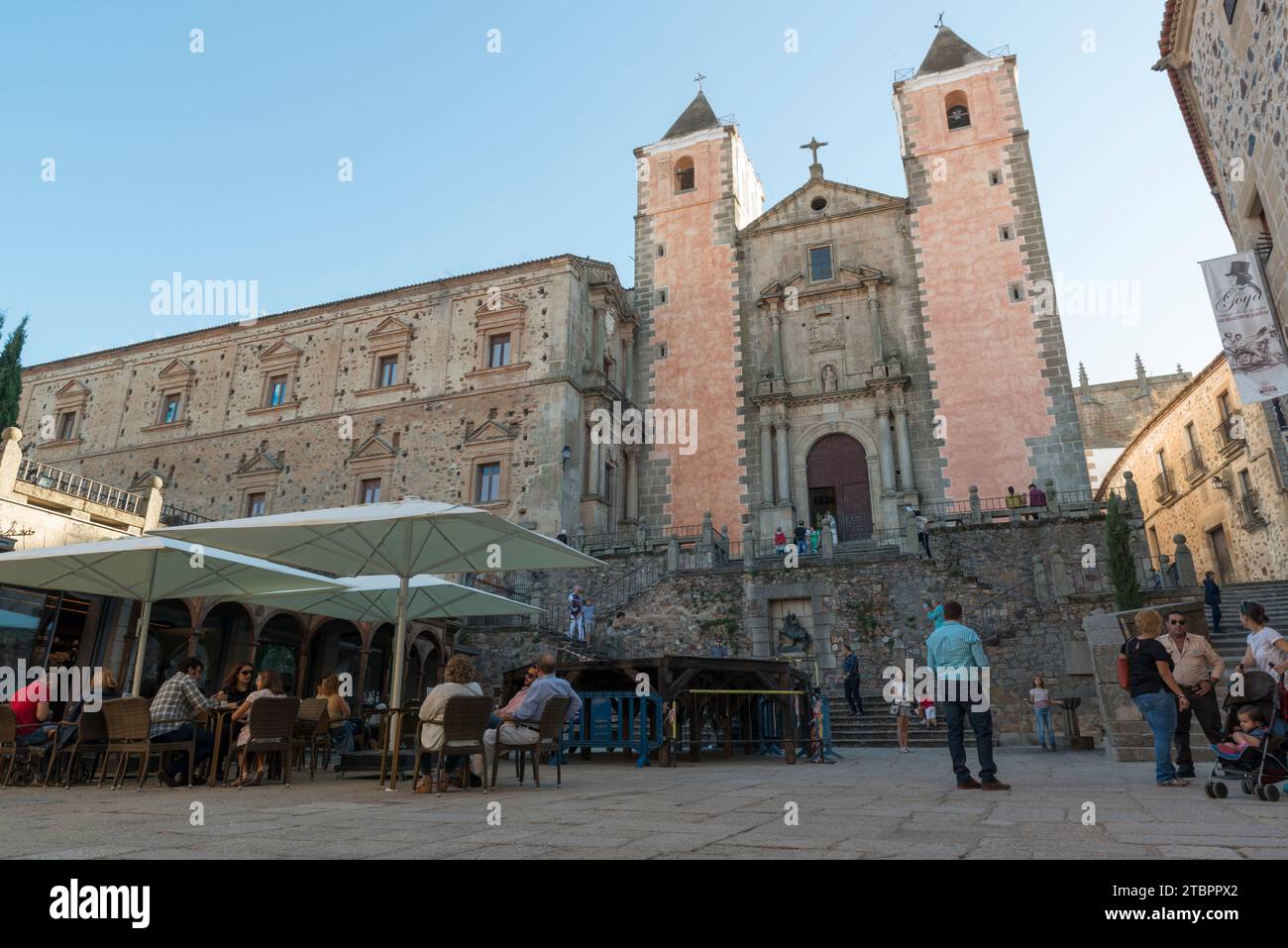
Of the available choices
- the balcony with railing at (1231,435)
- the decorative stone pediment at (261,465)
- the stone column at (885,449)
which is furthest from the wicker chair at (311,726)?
the balcony with railing at (1231,435)

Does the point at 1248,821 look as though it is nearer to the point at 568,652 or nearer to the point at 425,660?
the point at 568,652

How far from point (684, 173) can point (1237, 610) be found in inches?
873

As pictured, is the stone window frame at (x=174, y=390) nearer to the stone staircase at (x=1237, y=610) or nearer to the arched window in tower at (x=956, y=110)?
the arched window in tower at (x=956, y=110)

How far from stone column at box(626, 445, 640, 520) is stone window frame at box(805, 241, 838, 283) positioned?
27.3 feet

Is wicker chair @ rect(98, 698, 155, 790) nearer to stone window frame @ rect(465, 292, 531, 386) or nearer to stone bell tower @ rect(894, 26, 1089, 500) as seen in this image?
stone window frame @ rect(465, 292, 531, 386)

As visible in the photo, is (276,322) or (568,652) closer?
(568,652)

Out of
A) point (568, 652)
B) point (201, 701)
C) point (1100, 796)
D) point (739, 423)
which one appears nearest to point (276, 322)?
point (739, 423)

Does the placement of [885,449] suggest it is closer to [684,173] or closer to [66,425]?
[684,173]

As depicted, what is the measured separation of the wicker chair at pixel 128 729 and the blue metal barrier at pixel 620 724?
4.37 m

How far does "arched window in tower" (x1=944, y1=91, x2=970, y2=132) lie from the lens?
26.3 meters

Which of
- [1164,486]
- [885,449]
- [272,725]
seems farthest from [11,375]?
[1164,486]

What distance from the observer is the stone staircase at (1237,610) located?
42.1 feet
